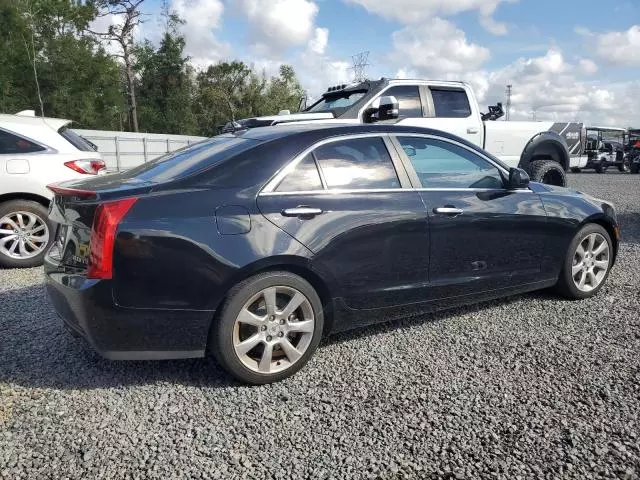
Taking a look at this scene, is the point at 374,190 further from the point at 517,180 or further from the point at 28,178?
the point at 28,178

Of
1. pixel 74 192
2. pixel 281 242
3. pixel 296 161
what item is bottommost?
pixel 281 242

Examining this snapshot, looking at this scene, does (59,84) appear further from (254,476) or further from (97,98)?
(254,476)

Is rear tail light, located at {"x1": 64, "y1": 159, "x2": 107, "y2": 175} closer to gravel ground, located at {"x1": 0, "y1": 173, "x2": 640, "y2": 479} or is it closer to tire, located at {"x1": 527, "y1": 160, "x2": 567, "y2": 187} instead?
gravel ground, located at {"x1": 0, "y1": 173, "x2": 640, "y2": 479}

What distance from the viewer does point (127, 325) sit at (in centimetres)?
278

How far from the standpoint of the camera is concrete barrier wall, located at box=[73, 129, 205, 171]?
1955 centimetres

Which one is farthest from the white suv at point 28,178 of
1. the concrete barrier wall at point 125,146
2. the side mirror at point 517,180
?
the concrete barrier wall at point 125,146

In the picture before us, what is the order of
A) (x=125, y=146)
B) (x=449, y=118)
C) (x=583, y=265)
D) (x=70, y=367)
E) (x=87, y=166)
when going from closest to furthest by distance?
(x=70, y=367), (x=583, y=265), (x=87, y=166), (x=449, y=118), (x=125, y=146)

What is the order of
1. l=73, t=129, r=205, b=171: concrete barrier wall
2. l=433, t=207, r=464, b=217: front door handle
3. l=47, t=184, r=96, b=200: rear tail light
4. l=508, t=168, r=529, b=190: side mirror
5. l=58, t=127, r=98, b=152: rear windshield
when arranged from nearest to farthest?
l=47, t=184, r=96, b=200: rear tail light < l=433, t=207, r=464, b=217: front door handle < l=508, t=168, r=529, b=190: side mirror < l=58, t=127, r=98, b=152: rear windshield < l=73, t=129, r=205, b=171: concrete barrier wall

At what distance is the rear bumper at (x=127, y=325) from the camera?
2742 mm

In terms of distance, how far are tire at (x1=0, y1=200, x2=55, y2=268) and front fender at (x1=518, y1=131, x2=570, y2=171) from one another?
675cm

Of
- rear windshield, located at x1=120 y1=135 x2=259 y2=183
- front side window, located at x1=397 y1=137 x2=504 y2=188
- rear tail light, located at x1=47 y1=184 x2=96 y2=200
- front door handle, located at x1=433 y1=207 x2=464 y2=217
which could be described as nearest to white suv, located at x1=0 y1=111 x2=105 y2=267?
rear windshield, located at x1=120 y1=135 x2=259 y2=183

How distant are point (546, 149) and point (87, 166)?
268 inches

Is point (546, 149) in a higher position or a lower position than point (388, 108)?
lower

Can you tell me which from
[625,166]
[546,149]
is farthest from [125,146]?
[625,166]
